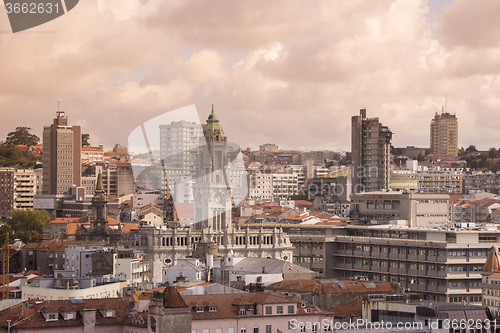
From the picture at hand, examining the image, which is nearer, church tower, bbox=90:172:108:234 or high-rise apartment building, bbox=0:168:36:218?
church tower, bbox=90:172:108:234

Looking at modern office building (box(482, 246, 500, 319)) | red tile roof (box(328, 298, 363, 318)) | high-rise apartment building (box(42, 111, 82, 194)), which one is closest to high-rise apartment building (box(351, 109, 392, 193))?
high-rise apartment building (box(42, 111, 82, 194))

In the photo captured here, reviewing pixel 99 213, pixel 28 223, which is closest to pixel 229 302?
pixel 99 213

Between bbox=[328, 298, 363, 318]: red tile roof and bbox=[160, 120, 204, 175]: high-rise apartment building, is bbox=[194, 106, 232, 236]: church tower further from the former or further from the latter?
bbox=[328, 298, 363, 318]: red tile roof

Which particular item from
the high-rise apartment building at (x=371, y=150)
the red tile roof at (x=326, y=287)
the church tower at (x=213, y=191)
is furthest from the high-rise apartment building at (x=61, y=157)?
the red tile roof at (x=326, y=287)

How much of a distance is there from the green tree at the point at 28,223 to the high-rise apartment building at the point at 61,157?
38.1m

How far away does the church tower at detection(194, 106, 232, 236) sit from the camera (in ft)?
363

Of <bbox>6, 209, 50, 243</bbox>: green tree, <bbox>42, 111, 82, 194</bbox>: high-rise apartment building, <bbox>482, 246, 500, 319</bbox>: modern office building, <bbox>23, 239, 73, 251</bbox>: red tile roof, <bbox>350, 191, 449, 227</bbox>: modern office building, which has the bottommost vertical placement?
<bbox>482, 246, 500, 319</bbox>: modern office building

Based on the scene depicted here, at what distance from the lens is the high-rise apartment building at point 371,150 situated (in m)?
162

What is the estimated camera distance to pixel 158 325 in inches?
1735

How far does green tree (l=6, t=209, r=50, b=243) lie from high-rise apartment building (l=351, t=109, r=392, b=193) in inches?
1883

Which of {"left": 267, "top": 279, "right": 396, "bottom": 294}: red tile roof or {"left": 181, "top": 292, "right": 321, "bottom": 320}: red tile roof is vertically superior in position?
{"left": 181, "top": 292, "right": 321, "bottom": 320}: red tile roof

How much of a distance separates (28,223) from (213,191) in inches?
773

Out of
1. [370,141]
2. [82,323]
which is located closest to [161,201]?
[370,141]

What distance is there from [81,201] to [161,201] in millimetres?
13220
